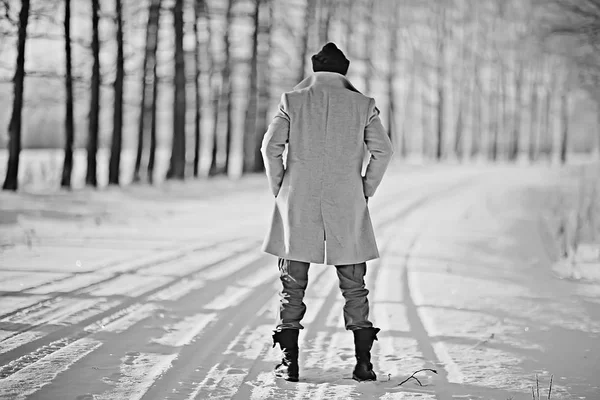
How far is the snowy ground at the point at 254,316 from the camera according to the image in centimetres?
379

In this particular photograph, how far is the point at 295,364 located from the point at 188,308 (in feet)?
6.38

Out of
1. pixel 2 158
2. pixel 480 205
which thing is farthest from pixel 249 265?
pixel 2 158

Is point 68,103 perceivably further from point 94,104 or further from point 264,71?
point 264,71

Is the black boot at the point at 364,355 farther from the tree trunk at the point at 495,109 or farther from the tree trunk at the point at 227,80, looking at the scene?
the tree trunk at the point at 495,109

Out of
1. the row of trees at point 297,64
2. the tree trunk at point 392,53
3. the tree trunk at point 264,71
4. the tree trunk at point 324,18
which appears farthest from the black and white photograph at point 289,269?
the tree trunk at point 392,53

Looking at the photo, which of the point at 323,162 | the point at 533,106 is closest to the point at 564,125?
the point at 533,106

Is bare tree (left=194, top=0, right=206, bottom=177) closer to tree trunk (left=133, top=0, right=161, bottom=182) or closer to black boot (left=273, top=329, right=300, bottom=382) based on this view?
tree trunk (left=133, top=0, right=161, bottom=182)

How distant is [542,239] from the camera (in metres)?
10.8

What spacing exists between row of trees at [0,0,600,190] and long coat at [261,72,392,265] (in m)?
12.8

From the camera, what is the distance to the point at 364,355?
394 centimetres

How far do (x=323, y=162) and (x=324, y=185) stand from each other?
0.48 ft

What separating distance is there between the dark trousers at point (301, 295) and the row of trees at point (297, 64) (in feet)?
42.6

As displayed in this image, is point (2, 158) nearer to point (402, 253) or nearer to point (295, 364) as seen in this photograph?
point (402, 253)

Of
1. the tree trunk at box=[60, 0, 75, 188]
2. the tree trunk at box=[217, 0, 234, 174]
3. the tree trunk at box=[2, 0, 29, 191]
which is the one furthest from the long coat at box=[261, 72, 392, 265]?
the tree trunk at box=[217, 0, 234, 174]
